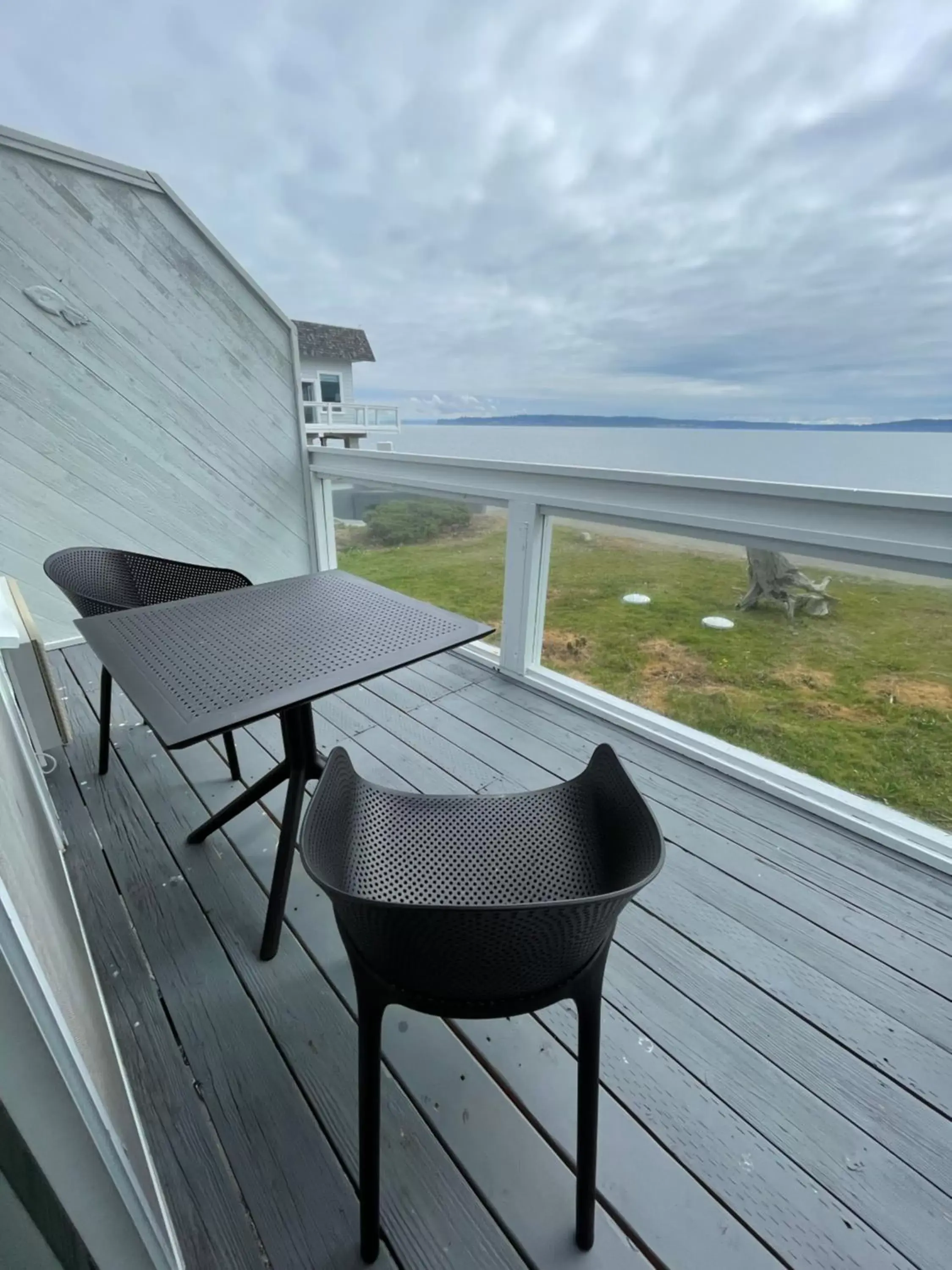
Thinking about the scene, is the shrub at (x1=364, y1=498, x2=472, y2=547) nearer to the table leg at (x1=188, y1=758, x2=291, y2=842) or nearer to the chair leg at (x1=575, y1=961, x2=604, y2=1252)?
the table leg at (x1=188, y1=758, x2=291, y2=842)

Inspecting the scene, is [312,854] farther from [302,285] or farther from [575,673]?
[302,285]

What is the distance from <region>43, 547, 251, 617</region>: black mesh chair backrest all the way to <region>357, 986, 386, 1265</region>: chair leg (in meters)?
1.56

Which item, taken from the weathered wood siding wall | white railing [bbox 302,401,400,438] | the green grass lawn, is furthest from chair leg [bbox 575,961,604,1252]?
white railing [bbox 302,401,400,438]

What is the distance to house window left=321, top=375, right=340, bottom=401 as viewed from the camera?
1046 cm

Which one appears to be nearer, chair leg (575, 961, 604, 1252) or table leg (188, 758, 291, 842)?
chair leg (575, 961, 604, 1252)

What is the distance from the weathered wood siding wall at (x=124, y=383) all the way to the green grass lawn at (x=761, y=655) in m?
1.55

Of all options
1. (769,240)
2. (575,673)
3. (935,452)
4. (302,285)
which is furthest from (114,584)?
(302,285)

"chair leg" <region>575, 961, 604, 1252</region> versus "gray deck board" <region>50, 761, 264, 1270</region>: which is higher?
"chair leg" <region>575, 961, 604, 1252</region>

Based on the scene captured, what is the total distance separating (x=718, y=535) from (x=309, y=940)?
5.95 ft

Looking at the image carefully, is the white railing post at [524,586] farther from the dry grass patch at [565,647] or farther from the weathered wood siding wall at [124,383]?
the weathered wood siding wall at [124,383]

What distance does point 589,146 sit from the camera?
10.9ft

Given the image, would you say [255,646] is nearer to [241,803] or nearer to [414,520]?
[241,803]

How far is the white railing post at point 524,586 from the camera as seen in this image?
8.12ft

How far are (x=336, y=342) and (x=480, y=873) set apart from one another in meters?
12.3
